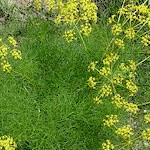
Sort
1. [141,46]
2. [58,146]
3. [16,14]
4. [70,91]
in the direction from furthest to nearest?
[16,14] → [141,46] → [70,91] → [58,146]

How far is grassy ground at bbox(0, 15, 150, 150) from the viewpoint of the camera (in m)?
3.48

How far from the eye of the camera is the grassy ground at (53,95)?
11.4 ft

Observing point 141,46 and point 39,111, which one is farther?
point 141,46

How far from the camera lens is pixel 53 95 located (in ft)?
12.0

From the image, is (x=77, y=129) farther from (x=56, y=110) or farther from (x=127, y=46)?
(x=127, y=46)

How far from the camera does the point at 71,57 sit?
3895mm

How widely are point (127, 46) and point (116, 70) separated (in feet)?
1.06

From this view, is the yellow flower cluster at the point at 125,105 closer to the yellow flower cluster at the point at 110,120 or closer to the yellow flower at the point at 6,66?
the yellow flower cluster at the point at 110,120

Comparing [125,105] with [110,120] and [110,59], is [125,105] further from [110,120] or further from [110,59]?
[110,59]

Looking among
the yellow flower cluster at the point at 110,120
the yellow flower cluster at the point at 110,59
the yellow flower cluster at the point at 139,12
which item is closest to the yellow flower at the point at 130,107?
the yellow flower cluster at the point at 110,120

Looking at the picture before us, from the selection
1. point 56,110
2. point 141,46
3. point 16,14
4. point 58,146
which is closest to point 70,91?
point 56,110

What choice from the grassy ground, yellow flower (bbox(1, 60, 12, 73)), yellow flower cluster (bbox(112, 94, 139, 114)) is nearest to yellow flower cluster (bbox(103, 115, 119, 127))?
yellow flower cluster (bbox(112, 94, 139, 114))

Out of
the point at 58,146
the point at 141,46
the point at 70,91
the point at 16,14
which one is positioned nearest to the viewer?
the point at 58,146

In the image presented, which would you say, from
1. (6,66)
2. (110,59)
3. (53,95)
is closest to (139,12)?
(110,59)
